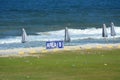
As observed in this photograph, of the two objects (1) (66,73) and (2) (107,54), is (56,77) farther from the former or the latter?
(2) (107,54)

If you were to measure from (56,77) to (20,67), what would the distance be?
3.68m

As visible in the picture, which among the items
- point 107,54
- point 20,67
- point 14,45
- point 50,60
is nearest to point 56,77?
point 20,67

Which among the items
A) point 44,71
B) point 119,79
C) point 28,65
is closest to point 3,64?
point 28,65

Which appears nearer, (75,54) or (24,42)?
(75,54)

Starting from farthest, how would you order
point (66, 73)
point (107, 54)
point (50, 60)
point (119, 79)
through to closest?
1. point (107, 54)
2. point (50, 60)
3. point (66, 73)
4. point (119, 79)

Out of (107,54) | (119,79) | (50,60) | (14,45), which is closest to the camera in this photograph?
(119,79)

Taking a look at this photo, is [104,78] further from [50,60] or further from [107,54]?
[107,54]

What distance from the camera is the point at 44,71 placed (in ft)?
82.5

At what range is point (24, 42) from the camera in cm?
4338

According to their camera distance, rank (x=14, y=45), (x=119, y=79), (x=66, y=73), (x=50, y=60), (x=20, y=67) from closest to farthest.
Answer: (x=119, y=79) < (x=66, y=73) < (x=20, y=67) < (x=50, y=60) < (x=14, y=45)

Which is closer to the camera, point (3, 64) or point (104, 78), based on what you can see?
point (104, 78)

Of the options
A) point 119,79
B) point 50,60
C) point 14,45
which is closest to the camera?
point 119,79

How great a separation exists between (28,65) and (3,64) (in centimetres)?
130

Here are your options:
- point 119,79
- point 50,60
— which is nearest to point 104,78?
point 119,79
